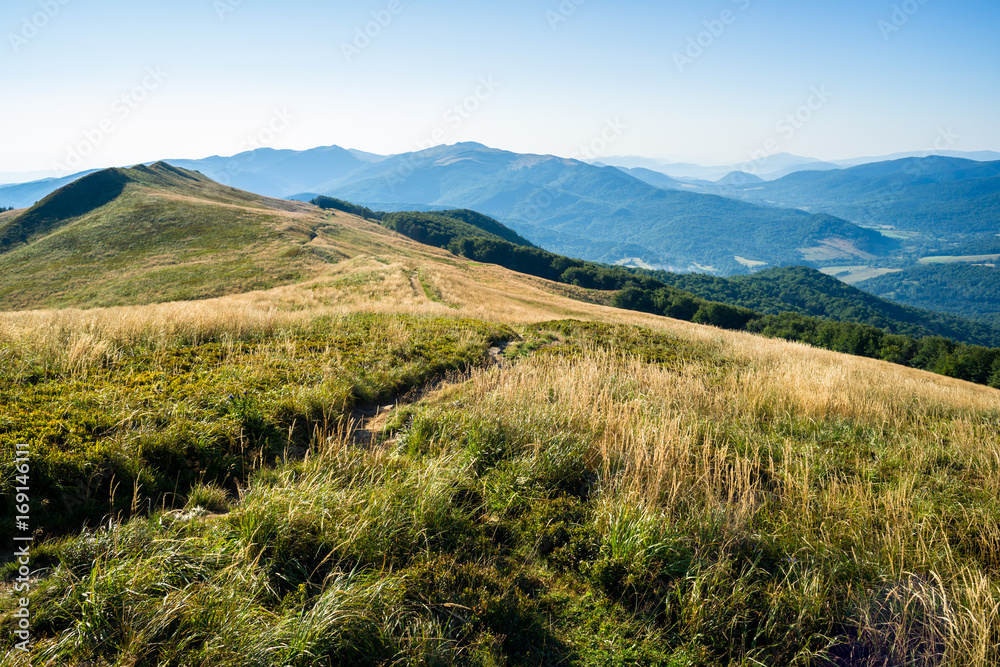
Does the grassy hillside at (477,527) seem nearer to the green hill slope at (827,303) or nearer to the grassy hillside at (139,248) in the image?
the grassy hillside at (139,248)

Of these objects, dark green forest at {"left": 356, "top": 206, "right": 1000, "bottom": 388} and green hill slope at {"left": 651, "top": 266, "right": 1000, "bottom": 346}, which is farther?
green hill slope at {"left": 651, "top": 266, "right": 1000, "bottom": 346}

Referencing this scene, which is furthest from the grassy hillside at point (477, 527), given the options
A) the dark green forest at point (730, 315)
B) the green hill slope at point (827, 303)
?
the green hill slope at point (827, 303)

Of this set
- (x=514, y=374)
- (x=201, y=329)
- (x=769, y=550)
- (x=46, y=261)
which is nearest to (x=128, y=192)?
(x=46, y=261)

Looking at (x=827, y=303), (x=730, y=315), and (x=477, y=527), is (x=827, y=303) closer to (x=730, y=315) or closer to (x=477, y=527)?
(x=730, y=315)

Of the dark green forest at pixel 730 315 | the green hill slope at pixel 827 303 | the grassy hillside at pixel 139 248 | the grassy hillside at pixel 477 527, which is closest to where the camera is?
the grassy hillside at pixel 477 527

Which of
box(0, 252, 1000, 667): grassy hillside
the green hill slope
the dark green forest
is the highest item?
box(0, 252, 1000, 667): grassy hillside

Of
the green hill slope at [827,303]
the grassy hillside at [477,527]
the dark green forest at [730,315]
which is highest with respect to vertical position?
the grassy hillside at [477,527]

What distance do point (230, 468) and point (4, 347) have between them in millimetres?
4502

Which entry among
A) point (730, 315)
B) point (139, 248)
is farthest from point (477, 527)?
point (730, 315)

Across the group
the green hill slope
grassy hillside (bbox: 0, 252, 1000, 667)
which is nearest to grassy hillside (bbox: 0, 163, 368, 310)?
grassy hillside (bbox: 0, 252, 1000, 667)

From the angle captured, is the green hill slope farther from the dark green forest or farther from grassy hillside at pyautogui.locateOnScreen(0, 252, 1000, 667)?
grassy hillside at pyautogui.locateOnScreen(0, 252, 1000, 667)

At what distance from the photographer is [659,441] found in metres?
4.80

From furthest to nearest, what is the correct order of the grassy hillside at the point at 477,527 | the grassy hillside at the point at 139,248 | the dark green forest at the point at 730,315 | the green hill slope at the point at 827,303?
the green hill slope at the point at 827,303 → the dark green forest at the point at 730,315 → the grassy hillside at the point at 139,248 → the grassy hillside at the point at 477,527

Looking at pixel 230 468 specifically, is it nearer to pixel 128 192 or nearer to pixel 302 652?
pixel 302 652
